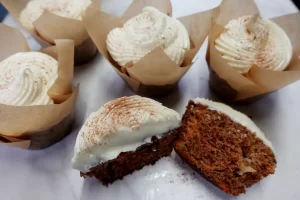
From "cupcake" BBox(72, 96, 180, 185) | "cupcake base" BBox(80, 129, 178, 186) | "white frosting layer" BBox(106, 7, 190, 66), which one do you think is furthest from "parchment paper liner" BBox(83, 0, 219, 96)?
"cupcake base" BBox(80, 129, 178, 186)

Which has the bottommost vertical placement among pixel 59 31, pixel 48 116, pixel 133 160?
pixel 133 160

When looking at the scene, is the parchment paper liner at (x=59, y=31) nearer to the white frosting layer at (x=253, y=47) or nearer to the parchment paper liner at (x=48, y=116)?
the parchment paper liner at (x=48, y=116)

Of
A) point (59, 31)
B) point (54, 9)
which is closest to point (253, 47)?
point (59, 31)

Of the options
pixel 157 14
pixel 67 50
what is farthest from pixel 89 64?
pixel 157 14

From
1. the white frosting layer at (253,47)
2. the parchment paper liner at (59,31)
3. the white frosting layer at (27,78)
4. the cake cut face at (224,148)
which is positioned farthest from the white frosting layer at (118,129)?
the parchment paper liner at (59,31)

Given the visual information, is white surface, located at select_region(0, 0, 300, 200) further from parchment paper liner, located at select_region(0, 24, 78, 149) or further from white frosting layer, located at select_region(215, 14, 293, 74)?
white frosting layer, located at select_region(215, 14, 293, 74)

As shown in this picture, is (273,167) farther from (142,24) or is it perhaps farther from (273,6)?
(273,6)

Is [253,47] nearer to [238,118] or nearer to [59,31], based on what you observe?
[238,118]
